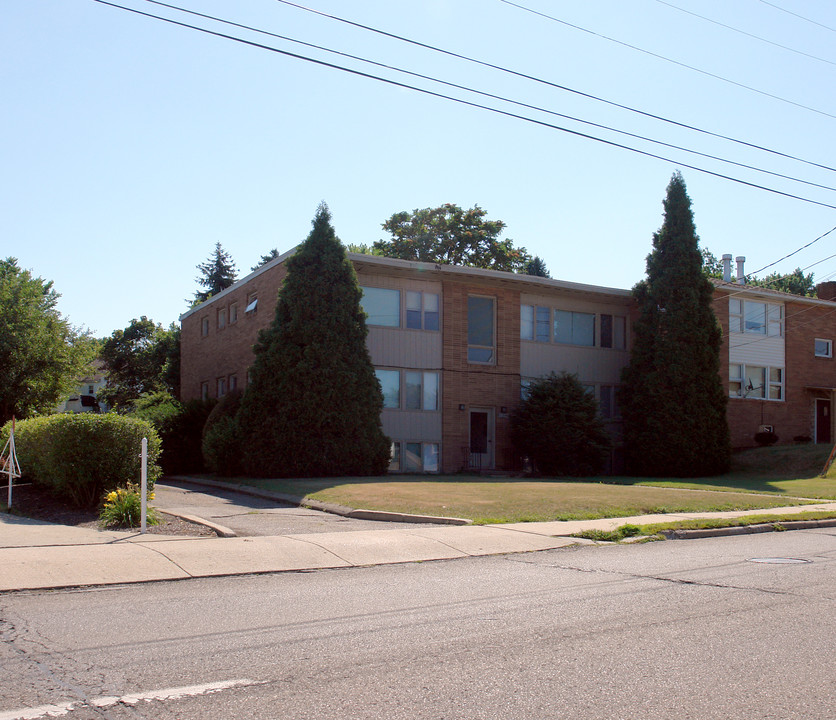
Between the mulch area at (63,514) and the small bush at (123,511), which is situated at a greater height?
the small bush at (123,511)

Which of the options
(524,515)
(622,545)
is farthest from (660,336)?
(622,545)

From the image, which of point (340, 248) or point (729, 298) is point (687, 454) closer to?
point (729, 298)

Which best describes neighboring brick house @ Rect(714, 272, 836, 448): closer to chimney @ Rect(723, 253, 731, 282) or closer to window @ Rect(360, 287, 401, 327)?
chimney @ Rect(723, 253, 731, 282)

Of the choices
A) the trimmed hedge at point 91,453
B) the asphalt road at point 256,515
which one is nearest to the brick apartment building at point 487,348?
the asphalt road at point 256,515

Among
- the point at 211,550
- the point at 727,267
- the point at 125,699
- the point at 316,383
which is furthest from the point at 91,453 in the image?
the point at 727,267

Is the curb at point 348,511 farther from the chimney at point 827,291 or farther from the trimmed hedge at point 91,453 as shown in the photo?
the chimney at point 827,291

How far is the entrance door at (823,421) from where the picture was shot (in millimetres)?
33844

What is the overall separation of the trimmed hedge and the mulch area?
1.00 ft

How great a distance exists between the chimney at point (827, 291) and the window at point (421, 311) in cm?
2031

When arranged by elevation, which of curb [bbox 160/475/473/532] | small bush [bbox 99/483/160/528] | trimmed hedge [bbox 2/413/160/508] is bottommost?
curb [bbox 160/475/473/532]

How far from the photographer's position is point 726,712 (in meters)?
4.39

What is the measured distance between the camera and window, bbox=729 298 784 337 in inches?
1254

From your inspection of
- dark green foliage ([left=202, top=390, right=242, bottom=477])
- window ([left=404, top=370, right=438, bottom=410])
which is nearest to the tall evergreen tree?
window ([left=404, top=370, right=438, bottom=410])

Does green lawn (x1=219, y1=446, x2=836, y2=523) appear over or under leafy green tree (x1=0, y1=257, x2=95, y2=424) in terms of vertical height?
under
